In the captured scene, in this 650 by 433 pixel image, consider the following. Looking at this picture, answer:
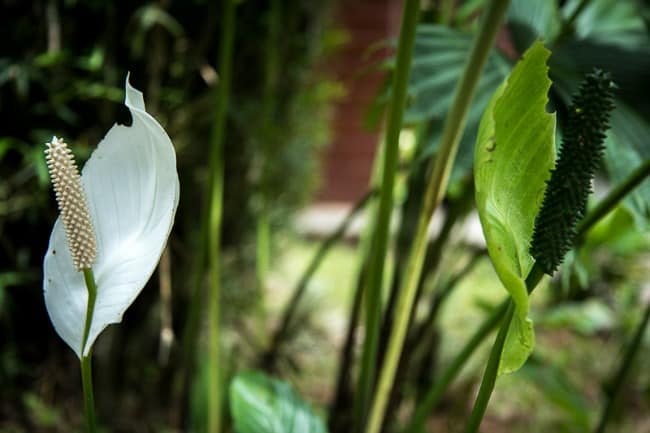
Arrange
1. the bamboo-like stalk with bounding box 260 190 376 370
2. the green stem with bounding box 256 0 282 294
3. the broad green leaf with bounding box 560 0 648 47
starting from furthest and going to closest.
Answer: the green stem with bounding box 256 0 282 294
the bamboo-like stalk with bounding box 260 190 376 370
the broad green leaf with bounding box 560 0 648 47

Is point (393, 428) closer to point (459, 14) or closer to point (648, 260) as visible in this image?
point (459, 14)

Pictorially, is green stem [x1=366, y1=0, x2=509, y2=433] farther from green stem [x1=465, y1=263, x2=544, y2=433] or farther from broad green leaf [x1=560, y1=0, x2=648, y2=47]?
broad green leaf [x1=560, y1=0, x2=648, y2=47]

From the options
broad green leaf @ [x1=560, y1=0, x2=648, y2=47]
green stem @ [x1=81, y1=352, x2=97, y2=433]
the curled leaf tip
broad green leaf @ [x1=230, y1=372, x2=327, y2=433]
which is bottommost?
broad green leaf @ [x1=230, y1=372, x2=327, y2=433]

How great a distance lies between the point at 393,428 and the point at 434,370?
256 mm

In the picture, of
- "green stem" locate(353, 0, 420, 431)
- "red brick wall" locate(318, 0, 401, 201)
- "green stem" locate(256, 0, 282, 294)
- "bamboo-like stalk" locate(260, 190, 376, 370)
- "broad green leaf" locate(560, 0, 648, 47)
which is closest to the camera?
"green stem" locate(353, 0, 420, 431)

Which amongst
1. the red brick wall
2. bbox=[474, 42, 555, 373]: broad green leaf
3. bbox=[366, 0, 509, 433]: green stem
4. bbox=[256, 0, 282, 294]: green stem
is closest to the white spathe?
bbox=[474, 42, 555, 373]: broad green leaf

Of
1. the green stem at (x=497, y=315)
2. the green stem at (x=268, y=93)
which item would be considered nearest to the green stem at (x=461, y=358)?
the green stem at (x=497, y=315)

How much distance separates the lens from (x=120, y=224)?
0.89 ft

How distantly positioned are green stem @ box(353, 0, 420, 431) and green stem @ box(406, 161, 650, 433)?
5 cm

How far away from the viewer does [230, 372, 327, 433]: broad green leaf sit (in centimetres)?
46

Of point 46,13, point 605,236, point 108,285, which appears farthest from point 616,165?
point 46,13

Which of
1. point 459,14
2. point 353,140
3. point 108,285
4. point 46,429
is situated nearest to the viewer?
point 108,285

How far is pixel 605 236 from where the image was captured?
705 millimetres

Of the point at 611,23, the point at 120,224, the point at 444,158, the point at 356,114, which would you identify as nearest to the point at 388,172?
the point at 444,158
